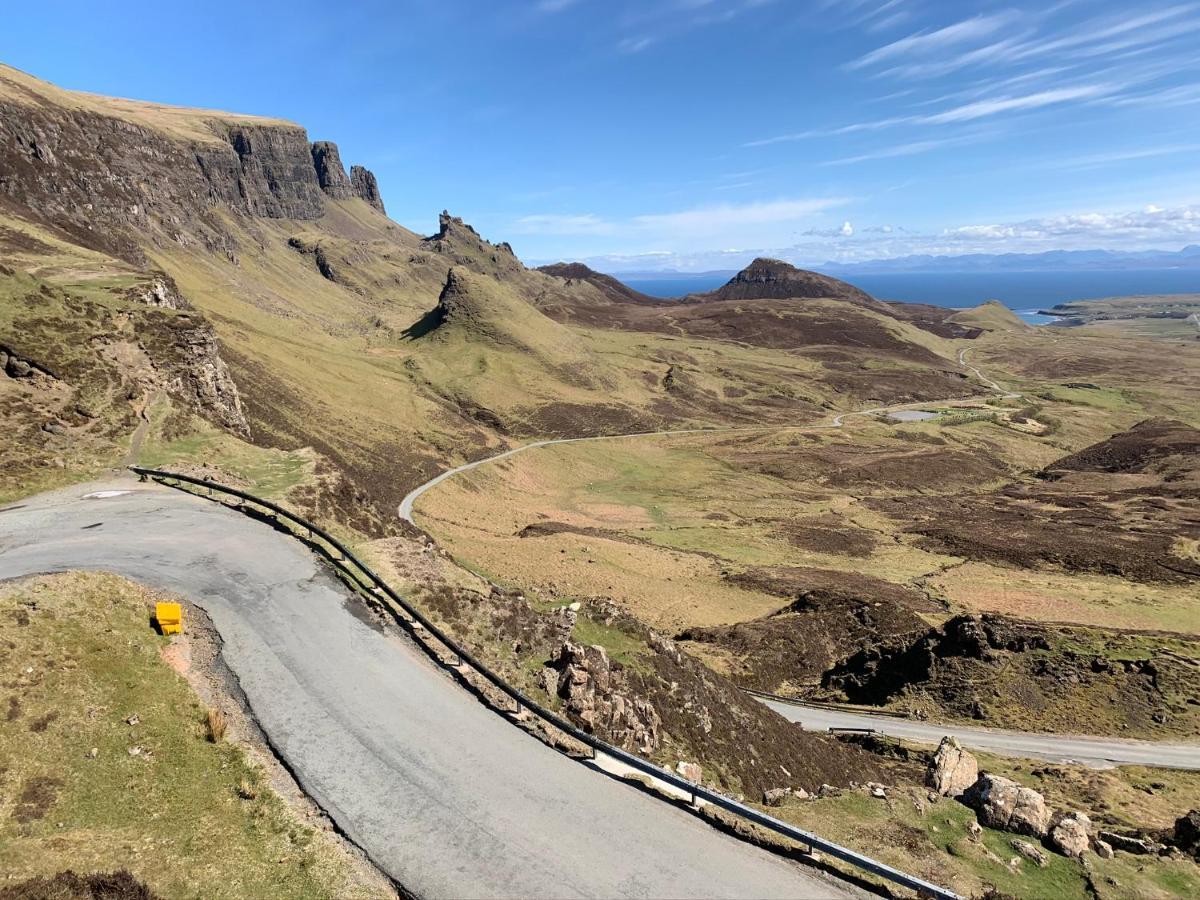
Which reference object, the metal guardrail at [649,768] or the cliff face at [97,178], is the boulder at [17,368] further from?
the cliff face at [97,178]

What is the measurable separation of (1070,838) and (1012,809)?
140 centimetres

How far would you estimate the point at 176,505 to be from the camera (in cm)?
2977

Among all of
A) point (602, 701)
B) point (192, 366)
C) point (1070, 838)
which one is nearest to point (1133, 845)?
point (1070, 838)

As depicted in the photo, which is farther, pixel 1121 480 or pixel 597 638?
pixel 1121 480

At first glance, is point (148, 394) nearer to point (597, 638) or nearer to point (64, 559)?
point (64, 559)

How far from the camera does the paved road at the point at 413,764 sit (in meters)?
13.0

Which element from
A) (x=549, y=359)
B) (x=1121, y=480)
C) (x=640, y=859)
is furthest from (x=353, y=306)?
(x=640, y=859)

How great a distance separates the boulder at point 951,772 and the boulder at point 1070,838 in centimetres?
428

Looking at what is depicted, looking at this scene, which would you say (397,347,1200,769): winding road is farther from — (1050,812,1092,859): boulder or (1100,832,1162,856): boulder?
(1050,812,1092,859): boulder

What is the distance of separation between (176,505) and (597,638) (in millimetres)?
21430

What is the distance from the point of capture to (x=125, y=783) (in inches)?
529

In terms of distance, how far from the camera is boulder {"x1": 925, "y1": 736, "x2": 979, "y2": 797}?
72.7 ft

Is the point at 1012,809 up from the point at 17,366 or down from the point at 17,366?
down

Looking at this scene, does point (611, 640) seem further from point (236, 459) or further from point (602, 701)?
point (236, 459)
